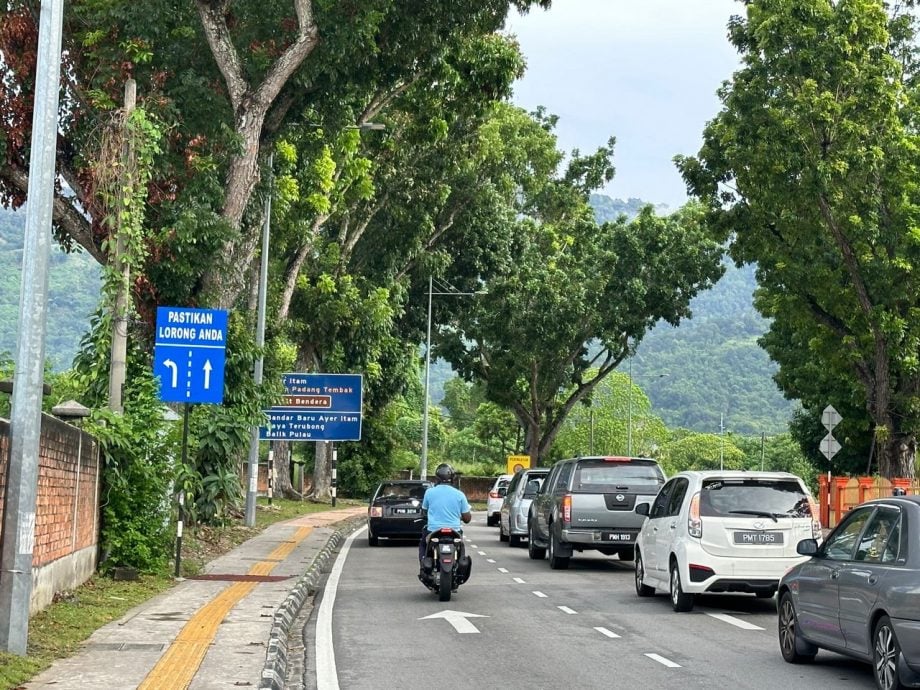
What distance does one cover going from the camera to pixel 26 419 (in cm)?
Answer: 1145

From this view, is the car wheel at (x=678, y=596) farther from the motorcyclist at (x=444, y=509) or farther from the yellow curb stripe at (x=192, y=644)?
the yellow curb stripe at (x=192, y=644)

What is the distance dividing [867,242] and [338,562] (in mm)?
18662

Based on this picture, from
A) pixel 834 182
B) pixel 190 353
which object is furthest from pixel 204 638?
pixel 834 182

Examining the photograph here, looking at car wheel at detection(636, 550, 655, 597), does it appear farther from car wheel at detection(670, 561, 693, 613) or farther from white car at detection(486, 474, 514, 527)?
white car at detection(486, 474, 514, 527)

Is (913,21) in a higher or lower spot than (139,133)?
higher

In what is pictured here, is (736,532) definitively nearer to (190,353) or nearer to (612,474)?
(612,474)

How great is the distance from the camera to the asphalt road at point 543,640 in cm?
1152

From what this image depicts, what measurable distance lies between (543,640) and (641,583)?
17.4ft

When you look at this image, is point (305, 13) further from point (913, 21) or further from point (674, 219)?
point (674, 219)

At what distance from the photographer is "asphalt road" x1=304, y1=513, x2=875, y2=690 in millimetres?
11523

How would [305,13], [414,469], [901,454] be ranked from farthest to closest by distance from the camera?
[414,469]
[901,454]
[305,13]

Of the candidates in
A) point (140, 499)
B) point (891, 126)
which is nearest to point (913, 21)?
point (891, 126)

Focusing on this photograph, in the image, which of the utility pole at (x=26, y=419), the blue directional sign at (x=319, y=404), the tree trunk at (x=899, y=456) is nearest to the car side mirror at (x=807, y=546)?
the utility pole at (x=26, y=419)

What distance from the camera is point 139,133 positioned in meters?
20.6
